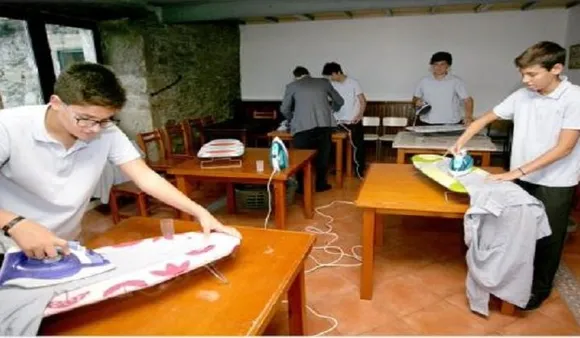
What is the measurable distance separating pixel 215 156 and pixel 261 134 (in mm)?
2535

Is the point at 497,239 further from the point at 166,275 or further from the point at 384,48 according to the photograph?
the point at 384,48

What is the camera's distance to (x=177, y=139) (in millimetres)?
4867

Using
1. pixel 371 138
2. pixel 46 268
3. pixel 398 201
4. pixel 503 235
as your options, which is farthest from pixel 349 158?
pixel 46 268

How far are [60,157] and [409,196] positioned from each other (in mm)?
1632

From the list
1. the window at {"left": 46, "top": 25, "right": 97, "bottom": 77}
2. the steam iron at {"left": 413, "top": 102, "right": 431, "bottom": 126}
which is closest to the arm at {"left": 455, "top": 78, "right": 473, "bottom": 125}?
the steam iron at {"left": 413, "top": 102, "right": 431, "bottom": 126}

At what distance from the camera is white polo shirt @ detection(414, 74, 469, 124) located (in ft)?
13.4

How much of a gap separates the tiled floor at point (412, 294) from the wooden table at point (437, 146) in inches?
23.8

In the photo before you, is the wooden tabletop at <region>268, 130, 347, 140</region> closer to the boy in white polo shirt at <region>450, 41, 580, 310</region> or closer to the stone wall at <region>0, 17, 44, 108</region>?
the boy in white polo shirt at <region>450, 41, 580, 310</region>

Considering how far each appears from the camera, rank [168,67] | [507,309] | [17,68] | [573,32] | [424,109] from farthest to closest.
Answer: [573,32] → [168,67] → [424,109] → [17,68] → [507,309]

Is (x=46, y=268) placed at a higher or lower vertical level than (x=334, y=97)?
lower

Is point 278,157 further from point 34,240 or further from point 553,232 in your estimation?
point 34,240

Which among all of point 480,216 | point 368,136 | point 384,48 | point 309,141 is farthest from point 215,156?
point 384,48

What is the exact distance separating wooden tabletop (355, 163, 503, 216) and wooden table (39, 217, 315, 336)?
2.51ft

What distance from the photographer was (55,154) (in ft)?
4.11
